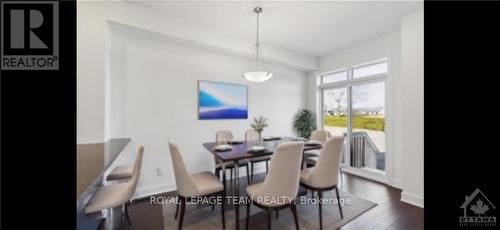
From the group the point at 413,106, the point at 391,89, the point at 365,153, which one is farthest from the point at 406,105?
the point at 365,153

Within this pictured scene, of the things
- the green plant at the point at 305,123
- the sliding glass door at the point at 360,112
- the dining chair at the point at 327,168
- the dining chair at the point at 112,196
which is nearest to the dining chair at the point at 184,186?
the dining chair at the point at 112,196

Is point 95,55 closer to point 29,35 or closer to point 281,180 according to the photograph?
point 29,35

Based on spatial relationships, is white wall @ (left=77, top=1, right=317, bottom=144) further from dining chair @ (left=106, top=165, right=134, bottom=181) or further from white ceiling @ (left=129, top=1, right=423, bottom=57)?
dining chair @ (left=106, top=165, right=134, bottom=181)

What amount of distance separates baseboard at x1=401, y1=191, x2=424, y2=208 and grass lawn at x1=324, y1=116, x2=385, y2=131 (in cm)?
126

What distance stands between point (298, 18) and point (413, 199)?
2.96 meters

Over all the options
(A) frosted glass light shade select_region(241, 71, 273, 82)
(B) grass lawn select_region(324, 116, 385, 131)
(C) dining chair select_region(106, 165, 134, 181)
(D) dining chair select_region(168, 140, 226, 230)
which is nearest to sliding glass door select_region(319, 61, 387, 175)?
(B) grass lawn select_region(324, 116, 385, 131)

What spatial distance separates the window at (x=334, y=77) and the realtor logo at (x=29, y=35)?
14.7 feet

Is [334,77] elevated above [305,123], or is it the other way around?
[334,77]

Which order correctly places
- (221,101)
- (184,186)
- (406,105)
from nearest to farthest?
(184,186) < (406,105) < (221,101)

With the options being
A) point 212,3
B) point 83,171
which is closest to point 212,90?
point 212,3

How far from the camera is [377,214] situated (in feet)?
7.21
